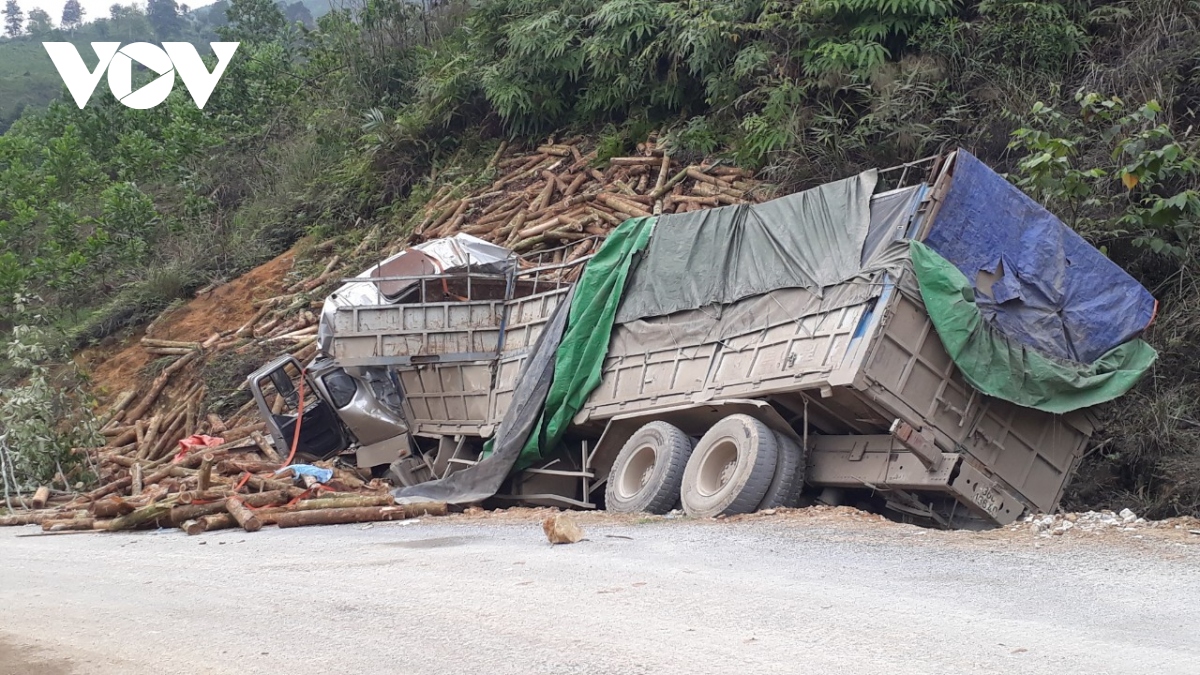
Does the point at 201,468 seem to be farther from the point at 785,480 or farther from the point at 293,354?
the point at 785,480

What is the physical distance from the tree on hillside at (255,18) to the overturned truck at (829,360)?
123 feet

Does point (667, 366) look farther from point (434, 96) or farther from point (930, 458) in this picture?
point (434, 96)

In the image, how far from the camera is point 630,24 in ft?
72.5

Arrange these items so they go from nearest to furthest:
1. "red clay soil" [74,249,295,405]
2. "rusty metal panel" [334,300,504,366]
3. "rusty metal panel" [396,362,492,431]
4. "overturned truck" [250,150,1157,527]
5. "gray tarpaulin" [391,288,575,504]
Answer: "overturned truck" [250,150,1157,527], "gray tarpaulin" [391,288,575,504], "rusty metal panel" [396,362,492,431], "rusty metal panel" [334,300,504,366], "red clay soil" [74,249,295,405]

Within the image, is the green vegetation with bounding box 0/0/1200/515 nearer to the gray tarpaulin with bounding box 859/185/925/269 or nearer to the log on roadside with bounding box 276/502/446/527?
the gray tarpaulin with bounding box 859/185/925/269

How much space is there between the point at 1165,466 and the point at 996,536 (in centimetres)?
290

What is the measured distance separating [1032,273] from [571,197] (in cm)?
1228

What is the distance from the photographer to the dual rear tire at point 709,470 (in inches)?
429

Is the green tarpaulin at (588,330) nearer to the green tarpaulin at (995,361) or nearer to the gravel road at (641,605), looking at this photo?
the gravel road at (641,605)

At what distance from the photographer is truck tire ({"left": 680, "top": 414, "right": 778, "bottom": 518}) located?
10859 mm

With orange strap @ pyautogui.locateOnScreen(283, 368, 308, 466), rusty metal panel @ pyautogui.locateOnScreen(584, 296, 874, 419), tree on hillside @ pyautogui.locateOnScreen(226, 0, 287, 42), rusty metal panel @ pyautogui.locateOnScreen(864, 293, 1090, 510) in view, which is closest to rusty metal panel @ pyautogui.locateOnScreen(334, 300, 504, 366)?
orange strap @ pyautogui.locateOnScreen(283, 368, 308, 466)

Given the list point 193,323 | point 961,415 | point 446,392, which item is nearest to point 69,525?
point 446,392

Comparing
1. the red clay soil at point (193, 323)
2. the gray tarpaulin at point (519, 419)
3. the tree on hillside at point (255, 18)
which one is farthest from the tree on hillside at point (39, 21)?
the gray tarpaulin at point (519, 419)

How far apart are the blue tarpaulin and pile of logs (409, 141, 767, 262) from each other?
786 cm
